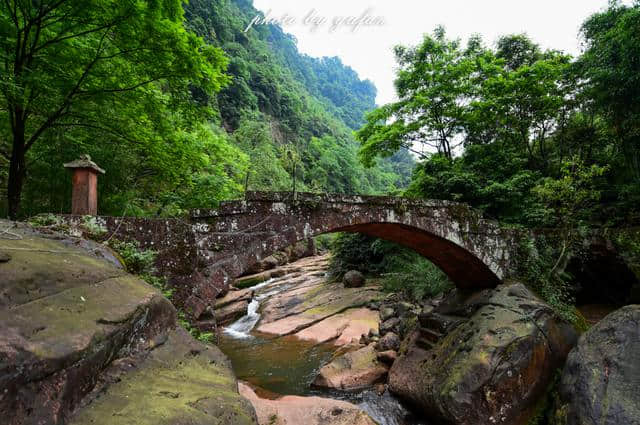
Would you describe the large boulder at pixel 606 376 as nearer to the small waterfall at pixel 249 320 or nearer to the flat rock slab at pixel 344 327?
the flat rock slab at pixel 344 327

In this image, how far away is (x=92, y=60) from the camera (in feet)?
15.7

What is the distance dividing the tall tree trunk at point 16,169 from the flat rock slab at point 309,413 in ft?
16.9

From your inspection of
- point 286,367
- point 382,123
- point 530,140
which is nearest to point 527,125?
point 530,140

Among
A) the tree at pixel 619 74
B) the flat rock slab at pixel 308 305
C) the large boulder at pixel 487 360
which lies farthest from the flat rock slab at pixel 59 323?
the tree at pixel 619 74

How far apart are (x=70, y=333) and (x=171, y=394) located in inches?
27.8

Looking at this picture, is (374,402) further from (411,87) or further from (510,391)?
(411,87)

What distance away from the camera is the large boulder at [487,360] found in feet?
15.3

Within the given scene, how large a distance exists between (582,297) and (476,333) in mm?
5499

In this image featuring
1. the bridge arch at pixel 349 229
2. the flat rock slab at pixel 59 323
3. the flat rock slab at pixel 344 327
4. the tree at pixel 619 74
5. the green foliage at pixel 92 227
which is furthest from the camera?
the flat rock slab at pixel 344 327

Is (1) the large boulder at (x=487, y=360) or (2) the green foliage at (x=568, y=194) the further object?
(2) the green foliage at (x=568, y=194)

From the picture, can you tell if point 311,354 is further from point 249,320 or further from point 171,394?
point 171,394

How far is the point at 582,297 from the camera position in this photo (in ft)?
Result: 28.2

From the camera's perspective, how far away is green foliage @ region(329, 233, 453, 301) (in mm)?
10031

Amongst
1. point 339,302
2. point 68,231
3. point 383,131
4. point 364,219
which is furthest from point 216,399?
point 383,131
